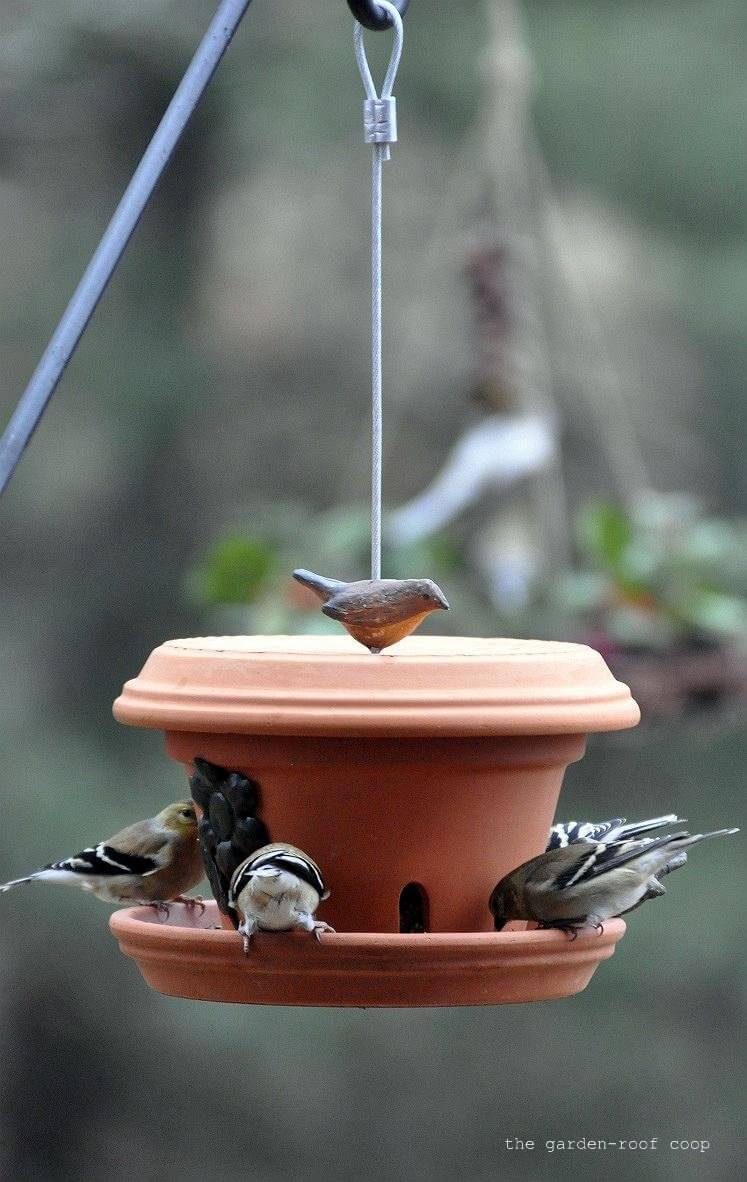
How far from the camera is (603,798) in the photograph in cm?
701

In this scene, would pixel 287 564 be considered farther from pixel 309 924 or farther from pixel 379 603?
pixel 309 924

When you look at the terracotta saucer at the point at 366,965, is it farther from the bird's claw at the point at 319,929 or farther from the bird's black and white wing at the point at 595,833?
the bird's black and white wing at the point at 595,833

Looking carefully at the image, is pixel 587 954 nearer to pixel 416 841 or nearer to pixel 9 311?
pixel 416 841

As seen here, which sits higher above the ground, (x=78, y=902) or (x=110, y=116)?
(x=110, y=116)

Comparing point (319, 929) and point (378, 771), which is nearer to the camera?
point (319, 929)

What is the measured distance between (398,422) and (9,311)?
152 centimetres

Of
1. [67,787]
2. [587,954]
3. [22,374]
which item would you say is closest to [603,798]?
[67,787]

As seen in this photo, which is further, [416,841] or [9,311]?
[9,311]

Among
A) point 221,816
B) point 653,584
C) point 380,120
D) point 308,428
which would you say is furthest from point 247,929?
point 308,428

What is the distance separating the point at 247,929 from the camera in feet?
5.91

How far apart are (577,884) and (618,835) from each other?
166mm

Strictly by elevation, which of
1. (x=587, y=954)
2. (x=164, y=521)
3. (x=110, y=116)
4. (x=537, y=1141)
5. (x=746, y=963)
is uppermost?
(x=110, y=116)

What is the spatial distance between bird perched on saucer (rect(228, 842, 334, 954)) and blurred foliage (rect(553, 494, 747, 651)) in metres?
2.47

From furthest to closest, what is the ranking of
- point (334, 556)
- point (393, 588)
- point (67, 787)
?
point (67, 787) < point (334, 556) < point (393, 588)
